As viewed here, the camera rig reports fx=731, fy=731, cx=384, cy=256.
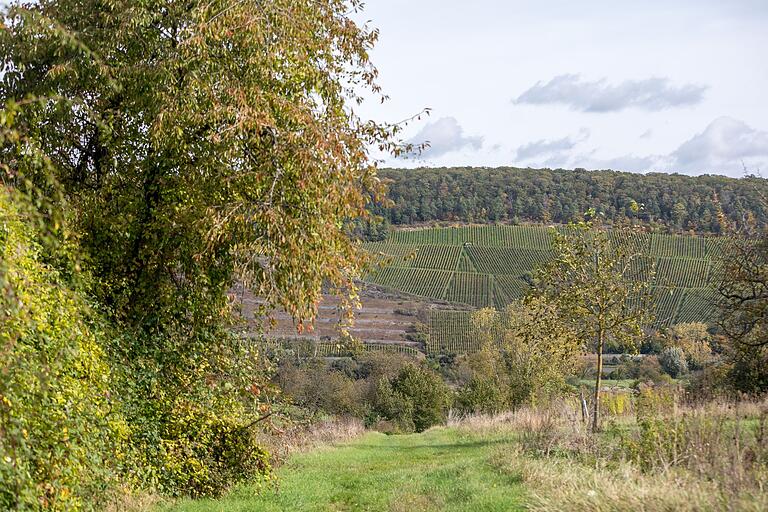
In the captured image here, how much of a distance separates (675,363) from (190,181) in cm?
7130

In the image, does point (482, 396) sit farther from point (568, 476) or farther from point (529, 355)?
point (568, 476)

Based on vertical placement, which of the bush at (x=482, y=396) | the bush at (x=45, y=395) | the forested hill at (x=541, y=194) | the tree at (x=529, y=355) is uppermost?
the forested hill at (x=541, y=194)

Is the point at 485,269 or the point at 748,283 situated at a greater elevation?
the point at 748,283

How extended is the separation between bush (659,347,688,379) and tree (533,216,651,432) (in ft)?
191

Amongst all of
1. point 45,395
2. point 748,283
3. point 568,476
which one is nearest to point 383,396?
point 748,283

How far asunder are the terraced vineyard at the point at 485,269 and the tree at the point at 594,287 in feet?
231

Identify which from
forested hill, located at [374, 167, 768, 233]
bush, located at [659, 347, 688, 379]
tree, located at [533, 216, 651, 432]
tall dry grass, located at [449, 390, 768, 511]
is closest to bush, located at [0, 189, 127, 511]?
tall dry grass, located at [449, 390, 768, 511]

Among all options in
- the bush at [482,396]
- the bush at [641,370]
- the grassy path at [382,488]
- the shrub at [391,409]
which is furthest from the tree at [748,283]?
the bush at [641,370]

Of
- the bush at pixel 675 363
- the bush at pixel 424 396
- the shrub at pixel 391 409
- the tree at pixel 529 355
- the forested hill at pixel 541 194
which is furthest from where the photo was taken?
the forested hill at pixel 541 194

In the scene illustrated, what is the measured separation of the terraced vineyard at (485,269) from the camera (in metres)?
95.8

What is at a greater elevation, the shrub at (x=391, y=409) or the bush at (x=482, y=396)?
the bush at (x=482, y=396)

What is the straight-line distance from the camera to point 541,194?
5576 inches

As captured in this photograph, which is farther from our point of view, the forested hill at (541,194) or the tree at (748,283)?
the forested hill at (541,194)

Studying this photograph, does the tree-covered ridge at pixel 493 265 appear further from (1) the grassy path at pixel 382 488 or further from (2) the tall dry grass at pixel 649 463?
(2) the tall dry grass at pixel 649 463
